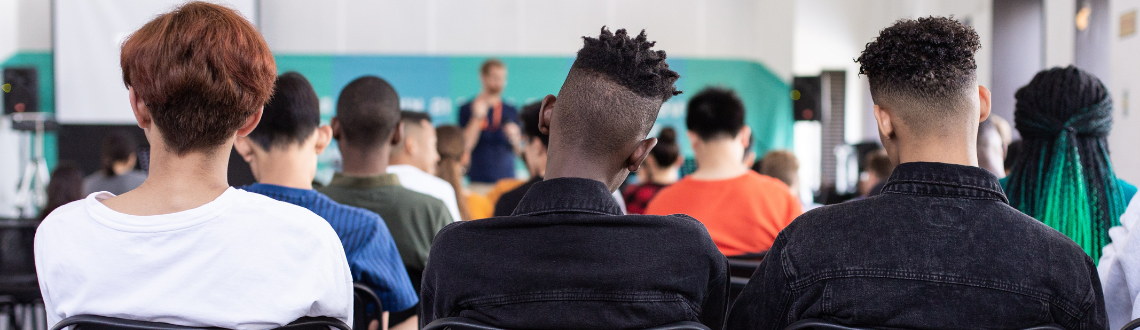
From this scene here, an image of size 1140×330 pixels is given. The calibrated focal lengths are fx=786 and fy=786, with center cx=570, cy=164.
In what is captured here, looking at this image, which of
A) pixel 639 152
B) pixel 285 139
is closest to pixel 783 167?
pixel 285 139

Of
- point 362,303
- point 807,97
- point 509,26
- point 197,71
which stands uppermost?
point 509,26

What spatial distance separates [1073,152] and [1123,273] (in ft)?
1.58

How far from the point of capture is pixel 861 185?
19.8 feet

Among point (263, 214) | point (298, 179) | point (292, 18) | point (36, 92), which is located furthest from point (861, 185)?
point (36, 92)

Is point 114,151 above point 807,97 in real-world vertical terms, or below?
below

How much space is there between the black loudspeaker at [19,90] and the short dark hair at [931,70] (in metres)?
7.99

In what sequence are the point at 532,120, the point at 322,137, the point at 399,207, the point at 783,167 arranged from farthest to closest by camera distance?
the point at 783,167
the point at 532,120
the point at 399,207
the point at 322,137

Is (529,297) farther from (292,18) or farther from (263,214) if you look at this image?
(292,18)

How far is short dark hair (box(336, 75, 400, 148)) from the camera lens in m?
2.13

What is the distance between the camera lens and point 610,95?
46.2 inches

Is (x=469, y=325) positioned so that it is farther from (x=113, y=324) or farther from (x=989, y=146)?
(x=989, y=146)

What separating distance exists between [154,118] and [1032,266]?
4.12 ft

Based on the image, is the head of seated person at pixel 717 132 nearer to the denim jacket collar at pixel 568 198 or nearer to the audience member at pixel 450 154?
the audience member at pixel 450 154

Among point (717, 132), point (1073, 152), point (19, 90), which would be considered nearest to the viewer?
point (1073, 152)
